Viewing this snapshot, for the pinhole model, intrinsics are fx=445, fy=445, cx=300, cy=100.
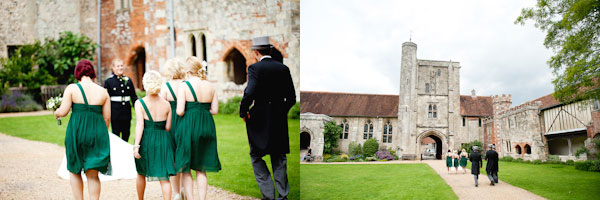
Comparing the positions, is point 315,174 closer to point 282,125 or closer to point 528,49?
point 282,125

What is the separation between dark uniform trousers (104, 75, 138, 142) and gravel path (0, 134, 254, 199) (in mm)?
894

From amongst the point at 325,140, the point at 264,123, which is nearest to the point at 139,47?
the point at 325,140

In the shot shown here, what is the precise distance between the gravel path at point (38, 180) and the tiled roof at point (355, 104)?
1.57m

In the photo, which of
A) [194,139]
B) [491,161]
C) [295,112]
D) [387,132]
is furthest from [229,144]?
[491,161]

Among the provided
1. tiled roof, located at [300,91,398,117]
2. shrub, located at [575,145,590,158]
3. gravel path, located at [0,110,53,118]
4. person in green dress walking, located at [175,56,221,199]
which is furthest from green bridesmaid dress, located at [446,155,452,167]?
gravel path, located at [0,110,53,118]

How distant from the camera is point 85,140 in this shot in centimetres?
386

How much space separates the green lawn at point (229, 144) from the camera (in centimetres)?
549

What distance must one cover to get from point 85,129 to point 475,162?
14.2 ft

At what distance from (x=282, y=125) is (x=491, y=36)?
3.23 m

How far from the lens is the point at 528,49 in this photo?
5477mm

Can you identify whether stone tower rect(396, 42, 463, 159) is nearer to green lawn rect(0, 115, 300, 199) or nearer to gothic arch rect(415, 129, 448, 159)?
gothic arch rect(415, 129, 448, 159)

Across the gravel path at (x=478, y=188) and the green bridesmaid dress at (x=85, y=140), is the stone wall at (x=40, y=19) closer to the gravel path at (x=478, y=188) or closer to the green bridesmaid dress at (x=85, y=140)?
the green bridesmaid dress at (x=85, y=140)

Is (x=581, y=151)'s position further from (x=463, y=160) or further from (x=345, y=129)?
(x=345, y=129)

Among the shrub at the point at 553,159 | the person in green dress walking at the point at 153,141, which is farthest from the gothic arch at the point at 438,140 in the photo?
the person in green dress walking at the point at 153,141
